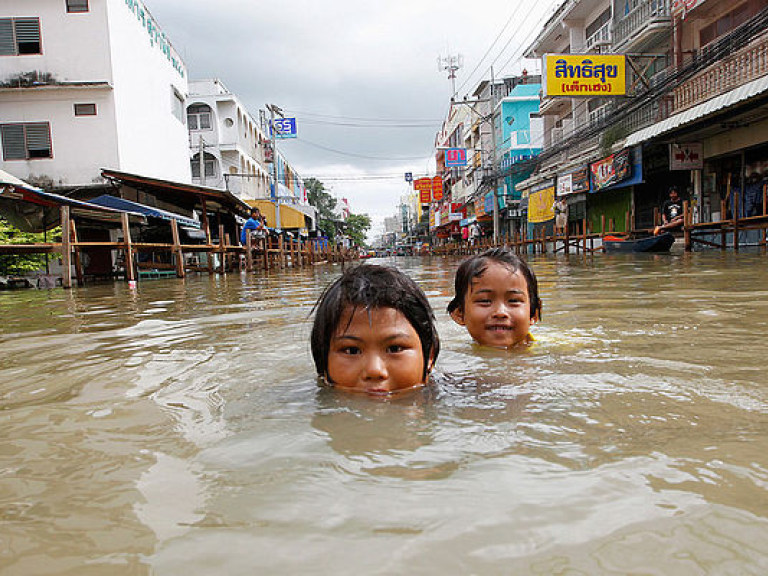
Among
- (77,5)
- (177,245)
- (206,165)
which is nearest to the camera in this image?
(177,245)

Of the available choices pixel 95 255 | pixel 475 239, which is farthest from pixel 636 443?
pixel 475 239

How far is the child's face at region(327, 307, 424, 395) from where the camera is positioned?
78.0 inches

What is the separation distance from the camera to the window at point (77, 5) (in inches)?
665

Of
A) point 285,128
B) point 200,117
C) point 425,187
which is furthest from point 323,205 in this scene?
point 200,117

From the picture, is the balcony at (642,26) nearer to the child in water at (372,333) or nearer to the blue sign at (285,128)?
the child in water at (372,333)

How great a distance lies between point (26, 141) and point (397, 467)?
20153 millimetres

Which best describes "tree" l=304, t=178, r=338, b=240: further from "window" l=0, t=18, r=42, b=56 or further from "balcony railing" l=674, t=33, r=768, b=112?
"balcony railing" l=674, t=33, r=768, b=112

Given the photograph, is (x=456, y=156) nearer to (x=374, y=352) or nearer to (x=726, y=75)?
(x=726, y=75)

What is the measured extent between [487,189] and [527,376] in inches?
1403

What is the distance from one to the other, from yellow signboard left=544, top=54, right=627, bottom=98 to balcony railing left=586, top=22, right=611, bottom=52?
2854 mm

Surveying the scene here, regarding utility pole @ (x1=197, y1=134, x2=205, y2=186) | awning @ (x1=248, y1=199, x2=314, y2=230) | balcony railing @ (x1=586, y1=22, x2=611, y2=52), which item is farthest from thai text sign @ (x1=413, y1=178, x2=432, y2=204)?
balcony railing @ (x1=586, y1=22, x2=611, y2=52)

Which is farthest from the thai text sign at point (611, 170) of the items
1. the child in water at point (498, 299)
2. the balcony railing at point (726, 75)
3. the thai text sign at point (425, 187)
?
the thai text sign at point (425, 187)

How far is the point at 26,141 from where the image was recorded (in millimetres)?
17359

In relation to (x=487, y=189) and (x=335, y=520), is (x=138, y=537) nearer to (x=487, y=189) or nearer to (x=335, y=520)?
(x=335, y=520)
